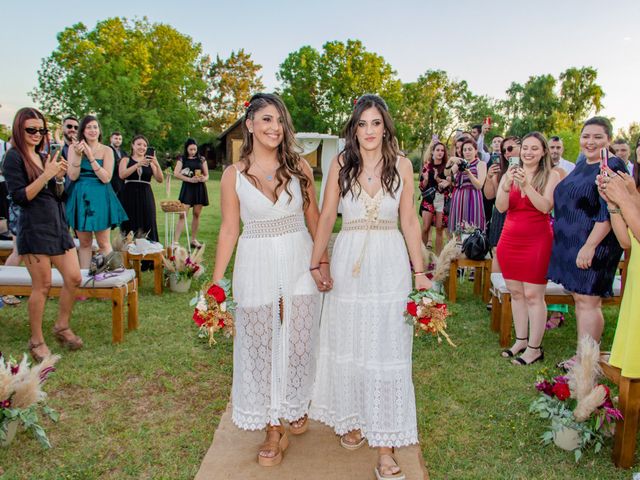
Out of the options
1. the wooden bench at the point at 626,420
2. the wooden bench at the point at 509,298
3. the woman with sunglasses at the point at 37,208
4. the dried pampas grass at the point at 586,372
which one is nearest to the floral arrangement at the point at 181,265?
the woman with sunglasses at the point at 37,208

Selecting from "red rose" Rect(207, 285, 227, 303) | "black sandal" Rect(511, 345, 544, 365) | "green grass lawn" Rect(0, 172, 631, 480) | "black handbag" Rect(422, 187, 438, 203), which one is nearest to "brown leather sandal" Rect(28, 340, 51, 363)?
"green grass lawn" Rect(0, 172, 631, 480)

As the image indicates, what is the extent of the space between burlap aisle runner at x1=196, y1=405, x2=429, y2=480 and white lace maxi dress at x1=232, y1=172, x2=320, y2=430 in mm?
293

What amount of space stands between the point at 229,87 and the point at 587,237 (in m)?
66.7

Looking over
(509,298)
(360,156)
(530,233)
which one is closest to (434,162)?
(509,298)

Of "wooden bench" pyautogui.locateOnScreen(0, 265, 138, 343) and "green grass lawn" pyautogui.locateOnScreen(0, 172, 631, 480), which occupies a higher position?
"wooden bench" pyautogui.locateOnScreen(0, 265, 138, 343)

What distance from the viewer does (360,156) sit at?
321cm

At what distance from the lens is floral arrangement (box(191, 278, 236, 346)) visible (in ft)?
9.98

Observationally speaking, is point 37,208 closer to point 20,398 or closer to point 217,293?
point 20,398

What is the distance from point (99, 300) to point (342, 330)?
5.08 metres

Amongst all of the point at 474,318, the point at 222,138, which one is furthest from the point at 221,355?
the point at 222,138

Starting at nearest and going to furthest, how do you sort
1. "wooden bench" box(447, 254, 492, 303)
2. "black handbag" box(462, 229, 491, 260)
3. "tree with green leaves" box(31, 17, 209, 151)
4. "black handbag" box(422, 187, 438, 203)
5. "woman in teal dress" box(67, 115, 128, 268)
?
"woman in teal dress" box(67, 115, 128, 268), "black handbag" box(462, 229, 491, 260), "wooden bench" box(447, 254, 492, 303), "black handbag" box(422, 187, 438, 203), "tree with green leaves" box(31, 17, 209, 151)

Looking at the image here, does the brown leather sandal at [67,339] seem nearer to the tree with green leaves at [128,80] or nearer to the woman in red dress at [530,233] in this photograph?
the woman in red dress at [530,233]

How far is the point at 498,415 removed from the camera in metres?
4.06

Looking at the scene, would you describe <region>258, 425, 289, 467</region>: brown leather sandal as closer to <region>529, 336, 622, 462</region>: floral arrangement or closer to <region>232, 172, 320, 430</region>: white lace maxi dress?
<region>232, 172, 320, 430</region>: white lace maxi dress
